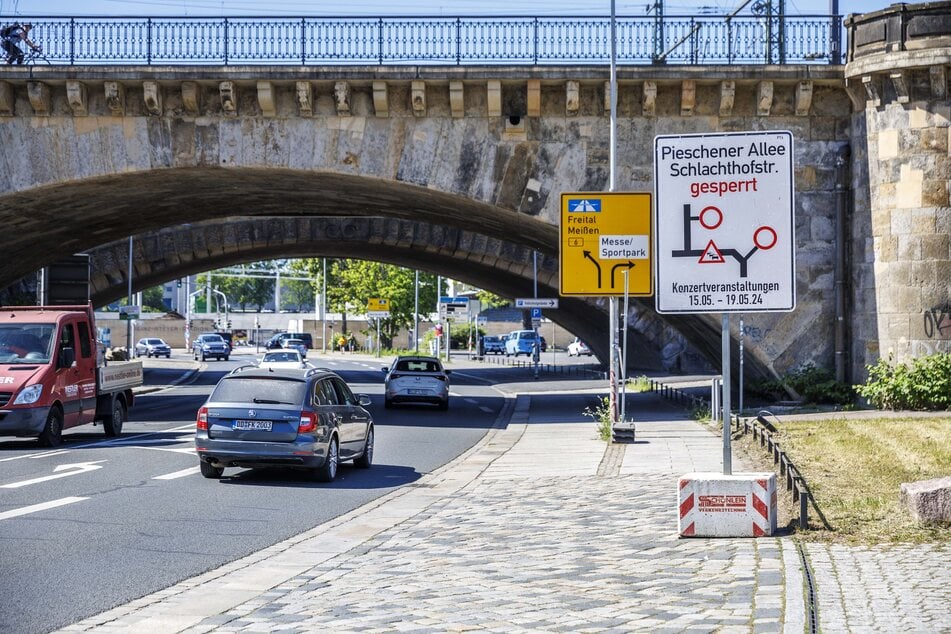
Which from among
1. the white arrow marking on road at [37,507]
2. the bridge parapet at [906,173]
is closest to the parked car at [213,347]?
the bridge parapet at [906,173]

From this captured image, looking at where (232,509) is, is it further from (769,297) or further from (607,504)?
(769,297)

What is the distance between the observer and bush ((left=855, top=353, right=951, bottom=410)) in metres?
24.1

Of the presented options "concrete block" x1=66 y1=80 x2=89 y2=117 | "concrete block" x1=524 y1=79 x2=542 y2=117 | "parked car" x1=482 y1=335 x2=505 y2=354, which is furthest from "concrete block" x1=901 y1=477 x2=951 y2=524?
"parked car" x1=482 y1=335 x2=505 y2=354

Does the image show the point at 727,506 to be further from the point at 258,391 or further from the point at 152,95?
the point at 152,95

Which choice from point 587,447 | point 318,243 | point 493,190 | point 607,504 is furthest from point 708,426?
point 318,243

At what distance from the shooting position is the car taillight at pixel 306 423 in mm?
15469

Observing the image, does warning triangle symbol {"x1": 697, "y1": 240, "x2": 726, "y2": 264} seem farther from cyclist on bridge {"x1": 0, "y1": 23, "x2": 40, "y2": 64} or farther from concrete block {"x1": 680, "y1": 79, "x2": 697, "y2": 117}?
cyclist on bridge {"x1": 0, "y1": 23, "x2": 40, "y2": 64}

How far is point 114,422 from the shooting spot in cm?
2289

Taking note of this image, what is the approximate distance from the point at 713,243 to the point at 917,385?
14.6m

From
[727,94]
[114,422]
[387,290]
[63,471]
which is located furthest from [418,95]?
[387,290]

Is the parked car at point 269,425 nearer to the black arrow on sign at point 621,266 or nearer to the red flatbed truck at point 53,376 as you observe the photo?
the red flatbed truck at point 53,376

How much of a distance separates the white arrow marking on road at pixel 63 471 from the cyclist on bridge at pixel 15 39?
42.8 feet

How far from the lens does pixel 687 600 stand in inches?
313

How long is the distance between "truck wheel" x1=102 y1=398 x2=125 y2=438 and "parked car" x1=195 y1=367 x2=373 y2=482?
7.28 m
